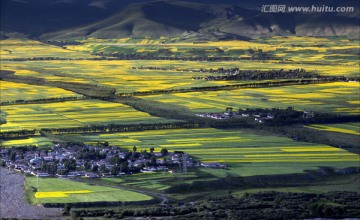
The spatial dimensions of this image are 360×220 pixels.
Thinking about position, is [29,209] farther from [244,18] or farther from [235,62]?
[244,18]

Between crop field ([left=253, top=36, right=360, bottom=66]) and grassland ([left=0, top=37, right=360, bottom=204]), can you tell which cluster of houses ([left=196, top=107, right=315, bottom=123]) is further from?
crop field ([left=253, top=36, right=360, bottom=66])

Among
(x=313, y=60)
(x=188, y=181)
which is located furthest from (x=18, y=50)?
(x=188, y=181)

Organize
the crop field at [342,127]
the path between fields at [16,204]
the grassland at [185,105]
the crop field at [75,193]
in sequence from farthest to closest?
the crop field at [342,127], the grassland at [185,105], the crop field at [75,193], the path between fields at [16,204]

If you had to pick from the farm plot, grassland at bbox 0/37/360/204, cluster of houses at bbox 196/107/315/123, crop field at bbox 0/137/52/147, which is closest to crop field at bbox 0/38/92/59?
grassland at bbox 0/37/360/204

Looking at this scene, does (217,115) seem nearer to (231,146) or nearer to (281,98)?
(281,98)

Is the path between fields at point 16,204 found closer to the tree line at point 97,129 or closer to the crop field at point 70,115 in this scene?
the tree line at point 97,129

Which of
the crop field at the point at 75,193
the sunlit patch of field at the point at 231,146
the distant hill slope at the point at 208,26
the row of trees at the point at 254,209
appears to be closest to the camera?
the row of trees at the point at 254,209

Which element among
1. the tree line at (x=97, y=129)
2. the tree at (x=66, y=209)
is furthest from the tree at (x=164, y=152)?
the tree at (x=66, y=209)

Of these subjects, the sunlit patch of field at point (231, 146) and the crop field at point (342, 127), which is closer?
the sunlit patch of field at point (231, 146)
